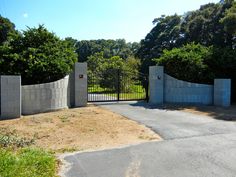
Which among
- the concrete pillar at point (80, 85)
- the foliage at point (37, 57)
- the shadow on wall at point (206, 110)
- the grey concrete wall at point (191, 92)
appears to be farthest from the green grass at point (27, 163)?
the grey concrete wall at point (191, 92)

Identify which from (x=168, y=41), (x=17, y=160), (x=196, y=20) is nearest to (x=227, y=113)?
(x=17, y=160)

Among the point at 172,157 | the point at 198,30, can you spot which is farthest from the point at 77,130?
the point at 198,30

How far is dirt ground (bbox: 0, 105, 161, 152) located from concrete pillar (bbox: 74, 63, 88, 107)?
6.18 ft

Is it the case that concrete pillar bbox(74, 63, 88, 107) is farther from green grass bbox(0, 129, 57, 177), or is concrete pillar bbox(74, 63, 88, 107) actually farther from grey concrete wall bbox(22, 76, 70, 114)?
green grass bbox(0, 129, 57, 177)

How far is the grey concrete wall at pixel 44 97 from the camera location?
1037 cm

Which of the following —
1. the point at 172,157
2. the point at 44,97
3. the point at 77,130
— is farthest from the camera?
the point at 44,97

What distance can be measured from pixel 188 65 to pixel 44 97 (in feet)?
22.4

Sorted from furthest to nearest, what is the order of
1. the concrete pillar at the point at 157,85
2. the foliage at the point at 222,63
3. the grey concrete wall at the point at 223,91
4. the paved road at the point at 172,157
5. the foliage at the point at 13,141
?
the foliage at the point at 222,63 < the concrete pillar at the point at 157,85 < the grey concrete wall at the point at 223,91 < the foliage at the point at 13,141 < the paved road at the point at 172,157

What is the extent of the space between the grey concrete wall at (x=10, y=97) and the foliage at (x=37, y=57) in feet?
4.22

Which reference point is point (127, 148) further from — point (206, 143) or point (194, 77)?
point (194, 77)

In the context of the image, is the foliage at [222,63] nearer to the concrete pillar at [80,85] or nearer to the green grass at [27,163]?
the concrete pillar at [80,85]

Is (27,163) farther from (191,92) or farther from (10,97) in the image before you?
(191,92)

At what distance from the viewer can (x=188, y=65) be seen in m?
13.7

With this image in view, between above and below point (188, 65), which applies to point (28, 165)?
below
